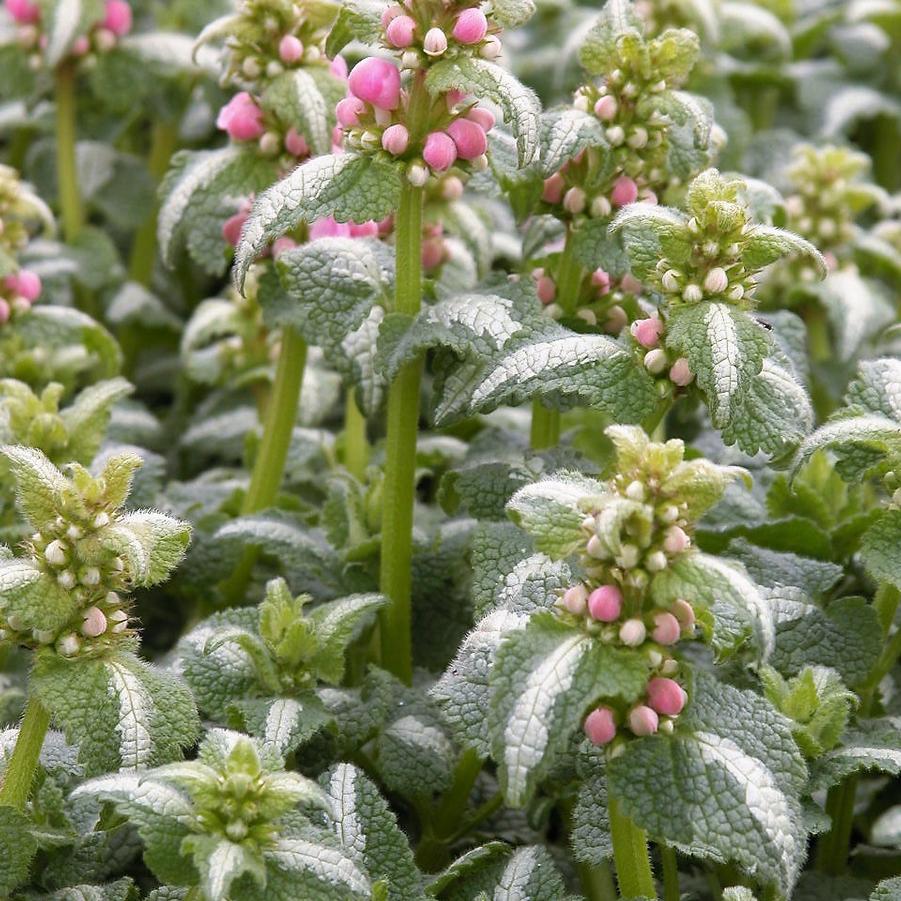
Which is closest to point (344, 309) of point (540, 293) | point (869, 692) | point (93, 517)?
point (540, 293)

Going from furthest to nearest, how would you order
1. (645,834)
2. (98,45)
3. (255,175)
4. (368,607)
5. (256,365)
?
1. (98,45)
2. (256,365)
3. (255,175)
4. (368,607)
5. (645,834)

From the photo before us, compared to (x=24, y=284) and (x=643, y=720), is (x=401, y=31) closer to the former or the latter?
(x=643, y=720)

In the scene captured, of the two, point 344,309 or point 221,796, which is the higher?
point 344,309

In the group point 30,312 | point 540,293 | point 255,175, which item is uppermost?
point 255,175

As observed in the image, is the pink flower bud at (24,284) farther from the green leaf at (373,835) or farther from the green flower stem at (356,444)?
the green leaf at (373,835)

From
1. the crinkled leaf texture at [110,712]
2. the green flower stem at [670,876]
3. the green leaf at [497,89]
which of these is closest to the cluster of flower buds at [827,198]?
the green leaf at [497,89]

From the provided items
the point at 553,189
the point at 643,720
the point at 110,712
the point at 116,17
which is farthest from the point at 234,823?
the point at 116,17

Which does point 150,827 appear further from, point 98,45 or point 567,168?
point 98,45
